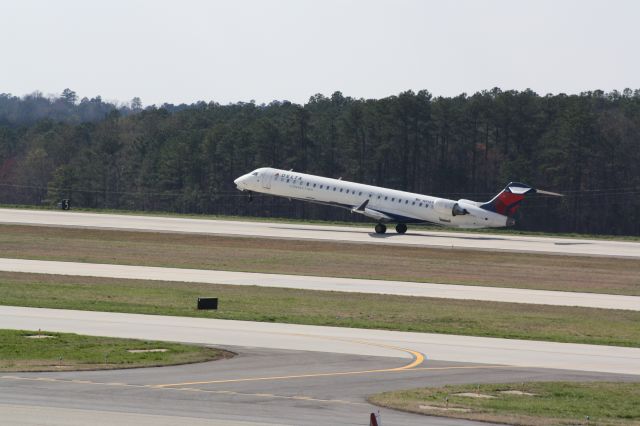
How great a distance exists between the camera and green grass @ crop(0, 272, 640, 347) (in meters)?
39.5

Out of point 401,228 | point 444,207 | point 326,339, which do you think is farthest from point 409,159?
point 326,339

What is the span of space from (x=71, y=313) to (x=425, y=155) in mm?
113545

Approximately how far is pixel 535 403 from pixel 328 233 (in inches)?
2575

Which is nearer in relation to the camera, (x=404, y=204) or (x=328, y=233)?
(x=328, y=233)

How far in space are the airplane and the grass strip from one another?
11.5 meters

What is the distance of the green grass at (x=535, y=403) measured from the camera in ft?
78.9

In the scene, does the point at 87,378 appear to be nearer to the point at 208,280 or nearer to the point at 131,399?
the point at 131,399

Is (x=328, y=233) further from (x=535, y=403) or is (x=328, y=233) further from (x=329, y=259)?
(x=535, y=403)

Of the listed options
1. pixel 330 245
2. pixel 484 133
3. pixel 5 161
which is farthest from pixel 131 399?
pixel 5 161

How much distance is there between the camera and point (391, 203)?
9169 cm

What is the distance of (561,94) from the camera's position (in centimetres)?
15612

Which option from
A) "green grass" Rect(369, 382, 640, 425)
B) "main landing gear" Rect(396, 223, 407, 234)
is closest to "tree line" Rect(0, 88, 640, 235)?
"main landing gear" Rect(396, 223, 407, 234)

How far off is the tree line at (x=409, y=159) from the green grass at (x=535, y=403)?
353 ft

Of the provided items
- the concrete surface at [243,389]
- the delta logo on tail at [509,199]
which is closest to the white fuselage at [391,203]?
the delta logo on tail at [509,199]
